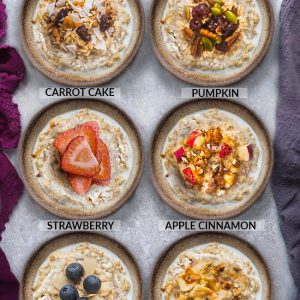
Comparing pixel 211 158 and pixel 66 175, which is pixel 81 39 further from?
pixel 211 158

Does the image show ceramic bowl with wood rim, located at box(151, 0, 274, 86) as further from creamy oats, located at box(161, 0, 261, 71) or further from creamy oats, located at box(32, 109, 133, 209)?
creamy oats, located at box(32, 109, 133, 209)

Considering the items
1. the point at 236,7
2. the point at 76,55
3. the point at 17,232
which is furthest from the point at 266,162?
the point at 17,232

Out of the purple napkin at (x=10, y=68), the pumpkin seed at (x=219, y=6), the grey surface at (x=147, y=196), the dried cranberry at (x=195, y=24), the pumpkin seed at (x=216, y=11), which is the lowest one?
the grey surface at (x=147, y=196)

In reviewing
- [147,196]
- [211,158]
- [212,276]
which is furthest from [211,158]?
[212,276]

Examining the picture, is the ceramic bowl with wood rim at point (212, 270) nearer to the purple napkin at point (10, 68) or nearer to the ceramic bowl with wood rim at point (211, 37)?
the ceramic bowl with wood rim at point (211, 37)

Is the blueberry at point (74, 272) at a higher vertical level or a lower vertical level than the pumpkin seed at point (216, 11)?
lower

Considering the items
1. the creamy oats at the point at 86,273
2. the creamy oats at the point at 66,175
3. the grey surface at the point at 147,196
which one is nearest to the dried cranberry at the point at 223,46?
the grey surface at the point at 147,196

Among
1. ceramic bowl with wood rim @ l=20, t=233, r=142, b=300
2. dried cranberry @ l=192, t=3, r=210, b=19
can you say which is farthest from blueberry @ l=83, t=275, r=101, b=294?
dried cranberry @ l=192, t=3, r=210, b=19
